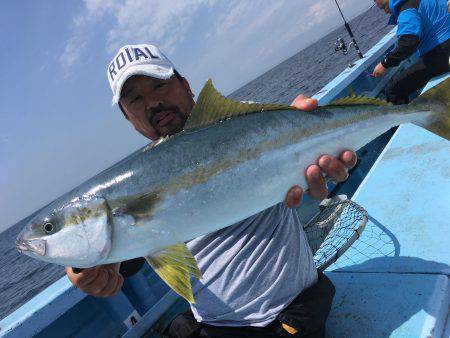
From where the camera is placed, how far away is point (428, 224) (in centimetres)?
312

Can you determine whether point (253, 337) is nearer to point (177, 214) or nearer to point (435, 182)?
point (177, 214)

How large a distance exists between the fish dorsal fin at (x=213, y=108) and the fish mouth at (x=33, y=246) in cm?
114

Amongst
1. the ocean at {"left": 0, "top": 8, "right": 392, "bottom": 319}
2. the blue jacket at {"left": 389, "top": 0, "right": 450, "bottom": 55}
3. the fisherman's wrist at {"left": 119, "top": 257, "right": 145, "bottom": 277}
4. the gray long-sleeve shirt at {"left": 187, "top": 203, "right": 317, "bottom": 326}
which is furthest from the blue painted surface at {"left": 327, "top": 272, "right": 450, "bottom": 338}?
the ocean at {"left": 0, "top": 8, "right": 392, "bottom": 319}

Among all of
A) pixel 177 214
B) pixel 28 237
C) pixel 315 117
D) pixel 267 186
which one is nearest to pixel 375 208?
pixel 315 117

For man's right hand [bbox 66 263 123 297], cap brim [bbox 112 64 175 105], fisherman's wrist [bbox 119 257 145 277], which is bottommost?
fisherman's wrist [bbox 119 257 145 277]

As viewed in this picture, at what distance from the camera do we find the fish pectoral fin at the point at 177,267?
1979 mm

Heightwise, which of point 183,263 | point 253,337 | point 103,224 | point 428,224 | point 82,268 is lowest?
point 428,224

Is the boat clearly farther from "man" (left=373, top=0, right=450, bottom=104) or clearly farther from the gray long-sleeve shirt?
"man" (left=373, top=0, right=450, bottom=104)

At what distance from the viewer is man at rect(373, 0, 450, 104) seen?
20.5 feet

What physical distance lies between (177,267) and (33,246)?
908 mm

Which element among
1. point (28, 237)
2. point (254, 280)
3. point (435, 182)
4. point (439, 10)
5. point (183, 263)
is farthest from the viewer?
point (439, 10)

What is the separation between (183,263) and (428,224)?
2.34m

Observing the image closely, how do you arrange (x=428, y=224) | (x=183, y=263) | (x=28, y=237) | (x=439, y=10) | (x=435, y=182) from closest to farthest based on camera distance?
1. (x=183, y=263)
2. (x=28, y=237)
3. (x=428, y=224)
4. (x=435, y=182)
5. (x=439, y=10)

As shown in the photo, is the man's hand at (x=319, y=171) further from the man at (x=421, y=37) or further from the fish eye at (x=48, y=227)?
the man at (x=421, y=37)
